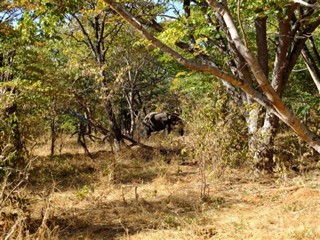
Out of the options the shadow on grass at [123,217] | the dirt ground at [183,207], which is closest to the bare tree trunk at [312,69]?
the dirt ground at [183,207]

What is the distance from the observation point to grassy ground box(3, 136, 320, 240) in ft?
19.2

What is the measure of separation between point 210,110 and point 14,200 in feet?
14.4

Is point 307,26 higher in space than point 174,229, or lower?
higher

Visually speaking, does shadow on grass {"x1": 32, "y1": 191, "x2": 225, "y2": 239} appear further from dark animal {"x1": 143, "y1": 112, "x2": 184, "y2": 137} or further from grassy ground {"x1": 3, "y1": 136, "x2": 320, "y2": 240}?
dark animal {"x1": 143, "y1": 112, "x2": 184, "y2": 137}

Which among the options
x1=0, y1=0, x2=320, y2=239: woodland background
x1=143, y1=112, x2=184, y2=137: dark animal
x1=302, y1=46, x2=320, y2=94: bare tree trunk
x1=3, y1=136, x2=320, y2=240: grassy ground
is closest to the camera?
x1=0, y1=0, x2=320, y2=239: woodland background

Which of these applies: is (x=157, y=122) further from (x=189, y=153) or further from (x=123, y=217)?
(x=123, y=217)

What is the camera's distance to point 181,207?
25.0 feet

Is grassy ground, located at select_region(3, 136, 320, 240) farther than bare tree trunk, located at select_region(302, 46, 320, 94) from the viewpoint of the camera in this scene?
No

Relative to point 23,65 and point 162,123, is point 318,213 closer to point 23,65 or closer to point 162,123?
point 23,65

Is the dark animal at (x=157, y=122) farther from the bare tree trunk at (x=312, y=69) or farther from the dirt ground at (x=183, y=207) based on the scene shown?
the bare tree trunk at (x=312, y=69)

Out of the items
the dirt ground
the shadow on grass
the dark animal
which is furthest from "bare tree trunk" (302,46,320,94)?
the dark animal

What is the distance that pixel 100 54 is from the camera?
16281 mm

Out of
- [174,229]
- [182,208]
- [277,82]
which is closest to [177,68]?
[277,82]

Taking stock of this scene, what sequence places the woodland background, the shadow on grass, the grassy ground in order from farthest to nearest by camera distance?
the shadow on grass → the grassy ground → the woodland background
